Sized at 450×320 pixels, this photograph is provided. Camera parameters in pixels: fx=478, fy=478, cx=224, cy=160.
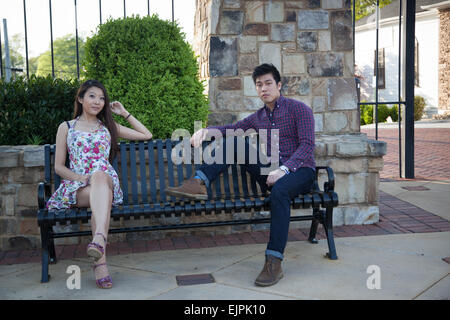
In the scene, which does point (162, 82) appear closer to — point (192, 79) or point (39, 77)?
point (192, 79)

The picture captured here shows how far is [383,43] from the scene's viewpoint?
73.3 ft

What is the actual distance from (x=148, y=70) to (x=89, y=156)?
1180mm

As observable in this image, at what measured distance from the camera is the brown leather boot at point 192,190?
340cm

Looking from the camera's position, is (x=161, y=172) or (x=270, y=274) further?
(x=161, y=172)

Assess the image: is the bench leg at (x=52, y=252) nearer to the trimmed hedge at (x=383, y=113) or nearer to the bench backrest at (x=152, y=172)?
the bench backrest at (x=152, y=172)

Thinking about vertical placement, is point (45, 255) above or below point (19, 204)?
below

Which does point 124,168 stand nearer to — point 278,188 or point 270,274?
point 278,188

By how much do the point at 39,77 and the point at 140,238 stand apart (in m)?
1.70

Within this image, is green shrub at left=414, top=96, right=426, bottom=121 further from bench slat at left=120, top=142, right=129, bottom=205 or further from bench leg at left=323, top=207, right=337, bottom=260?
bench slat at left=120, top=142, right=129, bottom=205

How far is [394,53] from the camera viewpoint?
2175 centimetres

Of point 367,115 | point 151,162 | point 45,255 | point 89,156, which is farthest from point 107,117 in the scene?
point 367,115

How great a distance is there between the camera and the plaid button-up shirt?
11.3ft

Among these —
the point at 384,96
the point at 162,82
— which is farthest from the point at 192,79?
the point at 384,96

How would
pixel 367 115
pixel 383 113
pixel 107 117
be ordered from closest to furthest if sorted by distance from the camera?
1. pixel 107 117
2. pixel 367 115
3. pixel 383 113
